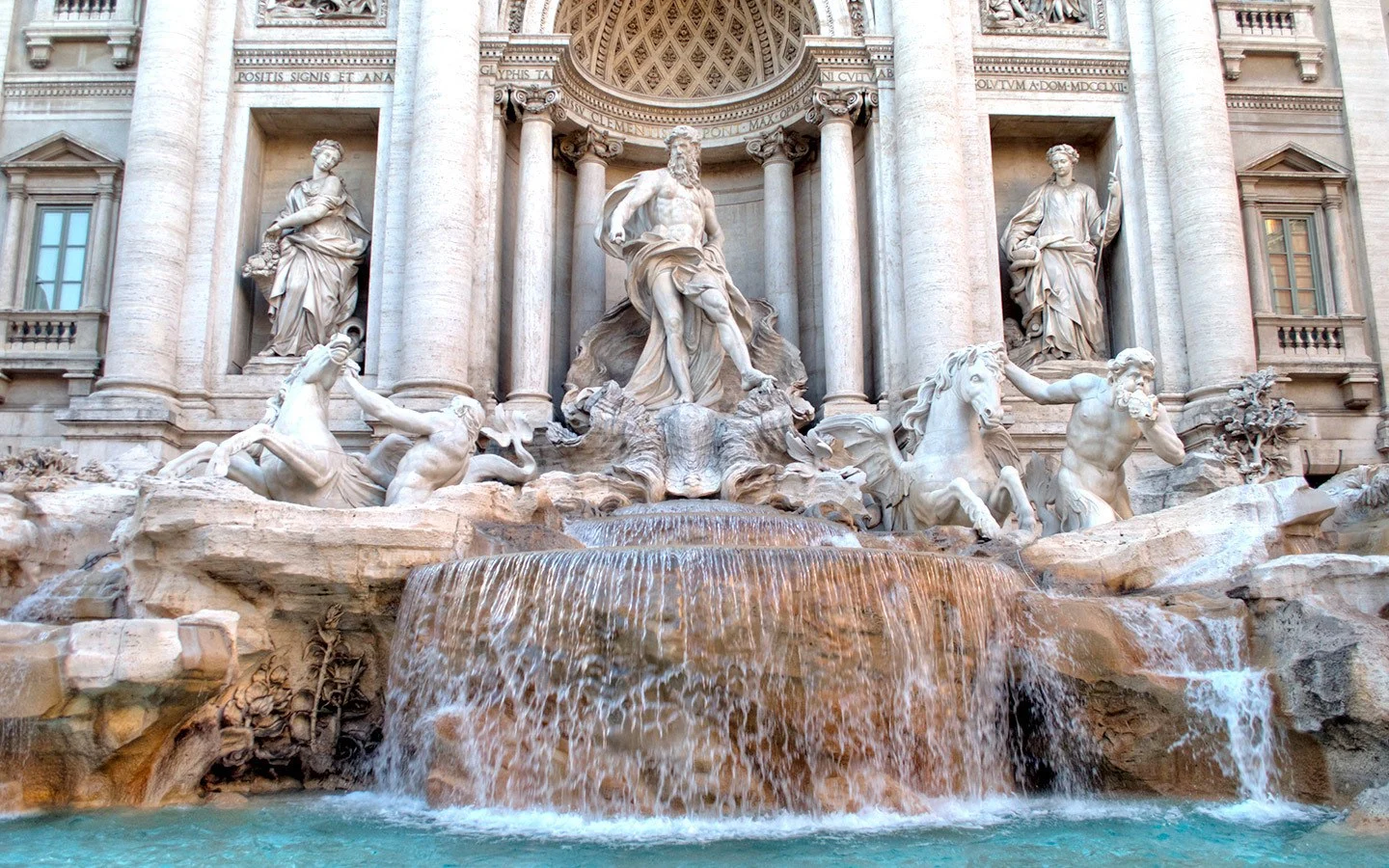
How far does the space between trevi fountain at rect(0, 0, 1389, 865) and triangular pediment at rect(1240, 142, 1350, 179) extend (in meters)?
0.05

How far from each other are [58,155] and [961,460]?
1210cm

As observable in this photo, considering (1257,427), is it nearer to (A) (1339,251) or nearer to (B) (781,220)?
(A) (1339,251)

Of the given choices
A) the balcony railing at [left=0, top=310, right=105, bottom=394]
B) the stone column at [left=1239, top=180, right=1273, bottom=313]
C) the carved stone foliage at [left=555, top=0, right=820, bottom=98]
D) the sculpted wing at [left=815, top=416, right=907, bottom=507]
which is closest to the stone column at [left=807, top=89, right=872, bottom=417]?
the sculpted wing at [left=815, top=416, right=907, bottom=507]

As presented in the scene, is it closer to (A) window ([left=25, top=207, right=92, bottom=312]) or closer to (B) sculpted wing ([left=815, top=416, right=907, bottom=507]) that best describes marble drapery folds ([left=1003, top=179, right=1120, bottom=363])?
(B) sculpted wing ([left=815, top=416, right=907, bottom=507])

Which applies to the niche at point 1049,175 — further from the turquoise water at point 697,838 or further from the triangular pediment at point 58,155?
the triangular pediment at point 58,155

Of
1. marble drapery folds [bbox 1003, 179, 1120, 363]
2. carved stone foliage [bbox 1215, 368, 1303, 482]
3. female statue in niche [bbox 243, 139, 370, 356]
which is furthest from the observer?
marble drapery folds [bbox 1003, 179, 1120, 363]

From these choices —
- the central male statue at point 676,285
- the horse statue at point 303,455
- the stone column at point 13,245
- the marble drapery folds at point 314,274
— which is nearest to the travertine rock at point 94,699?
the horse statue at point 303,455

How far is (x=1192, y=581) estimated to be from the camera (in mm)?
7836

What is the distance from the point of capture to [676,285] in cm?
1344

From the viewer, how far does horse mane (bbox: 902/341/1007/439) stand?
997 centimetres

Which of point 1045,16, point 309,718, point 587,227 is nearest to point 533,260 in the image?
point 587,227

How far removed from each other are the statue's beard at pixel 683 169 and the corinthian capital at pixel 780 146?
6.93 feet

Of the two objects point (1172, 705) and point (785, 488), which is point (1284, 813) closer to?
point (1172, 705)

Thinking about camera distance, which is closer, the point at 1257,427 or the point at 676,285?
the point at 1257,427
